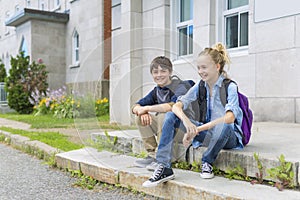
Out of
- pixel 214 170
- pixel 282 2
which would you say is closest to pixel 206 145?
pixel 214 170

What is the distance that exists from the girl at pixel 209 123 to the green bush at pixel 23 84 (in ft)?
35.5

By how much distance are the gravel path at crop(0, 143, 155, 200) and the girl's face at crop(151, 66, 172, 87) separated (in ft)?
3.48

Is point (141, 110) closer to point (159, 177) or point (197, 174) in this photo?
point (159, 177)

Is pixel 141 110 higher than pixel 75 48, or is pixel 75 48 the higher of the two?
pixel 75 48

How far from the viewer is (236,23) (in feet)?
19.9

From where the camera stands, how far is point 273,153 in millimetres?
2943

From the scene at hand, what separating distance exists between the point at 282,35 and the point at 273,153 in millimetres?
2783

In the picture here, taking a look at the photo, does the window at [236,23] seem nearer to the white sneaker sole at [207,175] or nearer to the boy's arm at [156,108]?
the boy's arm at [156,108]

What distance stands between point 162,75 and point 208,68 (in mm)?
495

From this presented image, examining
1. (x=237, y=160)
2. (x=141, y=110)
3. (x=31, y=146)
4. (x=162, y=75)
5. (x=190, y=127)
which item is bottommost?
(x=31, y=146)

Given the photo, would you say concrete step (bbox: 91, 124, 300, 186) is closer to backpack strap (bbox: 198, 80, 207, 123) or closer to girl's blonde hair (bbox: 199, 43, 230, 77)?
backpack strap (bbox: 198, 80, 207, 123)

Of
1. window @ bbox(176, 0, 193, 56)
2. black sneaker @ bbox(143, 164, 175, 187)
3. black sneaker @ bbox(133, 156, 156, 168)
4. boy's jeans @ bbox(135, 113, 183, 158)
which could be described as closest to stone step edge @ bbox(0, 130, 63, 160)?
black sneaker @ bbox(133, 156, 156, 168)

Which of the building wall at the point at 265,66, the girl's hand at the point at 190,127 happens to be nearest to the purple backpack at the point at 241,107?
the girl's hand at the point at 190,127

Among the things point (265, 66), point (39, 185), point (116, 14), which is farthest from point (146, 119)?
point (116, 14)
